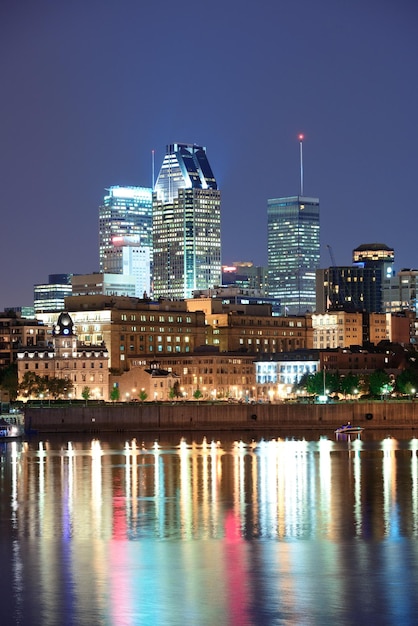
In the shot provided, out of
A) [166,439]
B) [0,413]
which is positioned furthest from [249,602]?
[0,413]

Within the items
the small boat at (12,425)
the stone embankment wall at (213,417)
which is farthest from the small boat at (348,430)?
the small boat at (12,425)

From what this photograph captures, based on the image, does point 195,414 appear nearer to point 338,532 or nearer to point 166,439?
point 166,439

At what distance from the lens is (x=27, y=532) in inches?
3179

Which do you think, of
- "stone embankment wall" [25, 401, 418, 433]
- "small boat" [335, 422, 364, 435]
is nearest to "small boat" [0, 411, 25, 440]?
"stone embankment wall" [25, 401, 418, 433]

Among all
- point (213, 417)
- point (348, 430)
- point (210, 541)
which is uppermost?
point (213, 417)

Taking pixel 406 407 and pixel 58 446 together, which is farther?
pixel 406 407

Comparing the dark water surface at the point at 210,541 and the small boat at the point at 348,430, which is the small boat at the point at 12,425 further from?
the dark water surface at the point at 210,541

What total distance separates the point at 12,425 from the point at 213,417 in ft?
89.6

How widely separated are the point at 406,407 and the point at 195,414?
2655cm

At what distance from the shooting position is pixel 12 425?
18112 centimetres

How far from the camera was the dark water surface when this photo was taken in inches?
2315

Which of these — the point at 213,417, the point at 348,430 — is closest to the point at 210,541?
the point at 348,430

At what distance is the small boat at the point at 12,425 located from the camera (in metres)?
179

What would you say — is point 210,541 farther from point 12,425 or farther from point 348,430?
point 348,430
